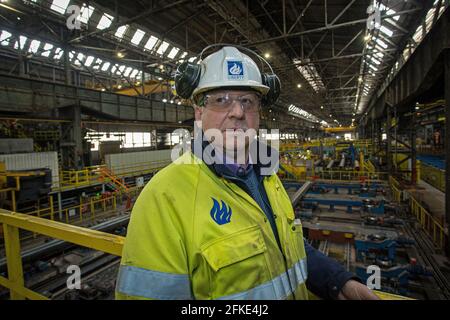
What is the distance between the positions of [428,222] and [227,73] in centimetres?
924

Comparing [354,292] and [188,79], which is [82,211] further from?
[354,292]

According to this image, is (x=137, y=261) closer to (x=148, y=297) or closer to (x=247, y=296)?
(x=148, y=297)

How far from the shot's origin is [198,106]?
1.73 meters

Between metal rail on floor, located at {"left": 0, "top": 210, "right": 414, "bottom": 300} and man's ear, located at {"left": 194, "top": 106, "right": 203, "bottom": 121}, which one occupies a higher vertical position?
man's ear, located at {"left": 194, "top": 106, "right": 203, "bottom": 121}

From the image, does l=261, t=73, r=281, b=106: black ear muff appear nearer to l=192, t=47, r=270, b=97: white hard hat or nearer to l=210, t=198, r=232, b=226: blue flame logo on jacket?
l=192, t=47, r=270, b=97: white hard hat

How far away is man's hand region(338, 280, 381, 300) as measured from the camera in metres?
1.43

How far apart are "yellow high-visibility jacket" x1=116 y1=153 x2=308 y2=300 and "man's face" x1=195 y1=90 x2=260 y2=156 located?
0.92ft

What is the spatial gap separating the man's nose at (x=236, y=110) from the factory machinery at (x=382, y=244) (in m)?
4.89

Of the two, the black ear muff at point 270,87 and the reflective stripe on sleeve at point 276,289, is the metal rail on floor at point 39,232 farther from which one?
the black ear muff at point 270,87

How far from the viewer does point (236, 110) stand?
1596mm

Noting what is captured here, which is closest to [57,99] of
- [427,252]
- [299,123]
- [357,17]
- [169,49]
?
[169,49]

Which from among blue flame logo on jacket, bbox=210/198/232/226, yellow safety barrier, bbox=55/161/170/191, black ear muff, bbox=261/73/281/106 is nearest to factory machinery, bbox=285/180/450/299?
black ear muff, bbox=261/73/281/106

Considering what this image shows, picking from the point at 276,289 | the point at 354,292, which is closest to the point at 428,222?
the point at 354,292
